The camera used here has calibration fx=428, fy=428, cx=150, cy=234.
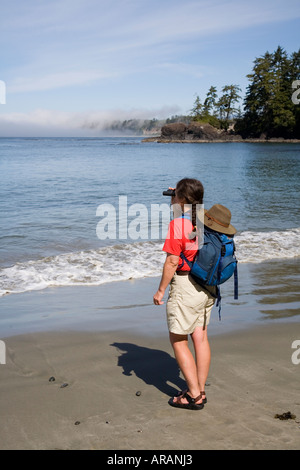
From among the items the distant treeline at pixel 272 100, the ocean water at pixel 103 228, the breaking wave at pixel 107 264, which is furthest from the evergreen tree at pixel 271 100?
the breaking wave at pixel 107 264

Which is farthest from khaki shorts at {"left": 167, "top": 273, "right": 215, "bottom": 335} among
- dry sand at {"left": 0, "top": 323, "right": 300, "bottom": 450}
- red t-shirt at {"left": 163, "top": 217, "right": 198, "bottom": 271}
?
dry sand at {"left": 0, "top": 323, "right": 300, "bottom": 450}

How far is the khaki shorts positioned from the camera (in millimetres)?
3236

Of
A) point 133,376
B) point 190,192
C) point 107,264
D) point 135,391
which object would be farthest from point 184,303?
point 107,264

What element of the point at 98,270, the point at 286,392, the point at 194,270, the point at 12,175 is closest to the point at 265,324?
the point at 286,392

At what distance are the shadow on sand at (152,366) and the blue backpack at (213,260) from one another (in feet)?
3.73

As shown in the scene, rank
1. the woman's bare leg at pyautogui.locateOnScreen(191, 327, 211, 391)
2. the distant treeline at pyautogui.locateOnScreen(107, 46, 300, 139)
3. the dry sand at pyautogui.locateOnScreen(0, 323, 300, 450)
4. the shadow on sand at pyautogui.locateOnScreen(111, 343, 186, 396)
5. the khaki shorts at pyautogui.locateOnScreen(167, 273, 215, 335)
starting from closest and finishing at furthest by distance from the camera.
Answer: the dry sand at pyautogui.locateOnScreen(0, 323, 300, 450), the khaki shorts at pyautogui.locateOnScreen(167, 273, 215, 335), the woman's bare leg at pyautogui.locateOnScreen(191, 327, 211, 391), the shadow on sand at pyautogui.locateOnScreen(111, 343, 186, 396), the distant treeline at pyautogui.locateOnScreen(107, 46, 300, 139)

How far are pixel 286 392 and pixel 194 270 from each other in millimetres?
1337

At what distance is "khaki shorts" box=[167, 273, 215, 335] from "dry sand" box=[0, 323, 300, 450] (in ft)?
Result: 2.14

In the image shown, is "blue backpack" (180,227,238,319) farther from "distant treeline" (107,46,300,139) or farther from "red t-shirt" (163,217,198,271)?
"distant treeline" (107,46,300,139)

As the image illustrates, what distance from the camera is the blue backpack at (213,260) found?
309 centimetres

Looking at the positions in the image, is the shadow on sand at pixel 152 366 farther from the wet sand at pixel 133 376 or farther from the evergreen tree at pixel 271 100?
the evergreen tree at pixel 271 100

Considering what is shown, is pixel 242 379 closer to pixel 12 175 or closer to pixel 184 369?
pixel 184 369

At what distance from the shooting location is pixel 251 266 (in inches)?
316

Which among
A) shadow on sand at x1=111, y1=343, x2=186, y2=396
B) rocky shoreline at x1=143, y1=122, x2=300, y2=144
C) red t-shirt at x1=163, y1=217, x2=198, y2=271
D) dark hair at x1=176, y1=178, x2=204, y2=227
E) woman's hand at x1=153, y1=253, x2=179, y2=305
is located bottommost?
shadow on sand at x1=111, y1=343, x2=186, y2=396
